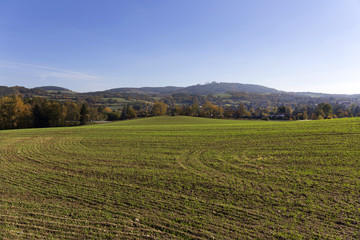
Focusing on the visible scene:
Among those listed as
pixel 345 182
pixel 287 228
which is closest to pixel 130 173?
pixel 287 228

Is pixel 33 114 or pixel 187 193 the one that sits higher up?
pixel 33 114

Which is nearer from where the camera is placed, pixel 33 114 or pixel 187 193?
pixel 187 193

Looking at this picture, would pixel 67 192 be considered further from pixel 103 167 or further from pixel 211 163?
pixel 211 163

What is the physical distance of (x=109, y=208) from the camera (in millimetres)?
8086

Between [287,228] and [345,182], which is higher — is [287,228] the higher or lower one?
the lower one

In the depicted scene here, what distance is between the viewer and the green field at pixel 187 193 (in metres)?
6.76

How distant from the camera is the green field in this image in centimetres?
676

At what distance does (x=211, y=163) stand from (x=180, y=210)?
5850mm

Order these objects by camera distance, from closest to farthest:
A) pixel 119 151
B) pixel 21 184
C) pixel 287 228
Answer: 1. pixel 287 228
2. pixel 21 184
3. pixel 119 151

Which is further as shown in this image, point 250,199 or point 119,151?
point 119,151

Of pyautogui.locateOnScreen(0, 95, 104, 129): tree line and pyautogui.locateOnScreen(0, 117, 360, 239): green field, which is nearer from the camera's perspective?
pyautogui.locateOnScreen(0, 117, 360, 239): green field

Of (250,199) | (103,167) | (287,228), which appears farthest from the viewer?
(103,167)

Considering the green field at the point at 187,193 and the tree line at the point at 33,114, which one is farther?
the tree line at the point at 33,114

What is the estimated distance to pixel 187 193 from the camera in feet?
30.1
